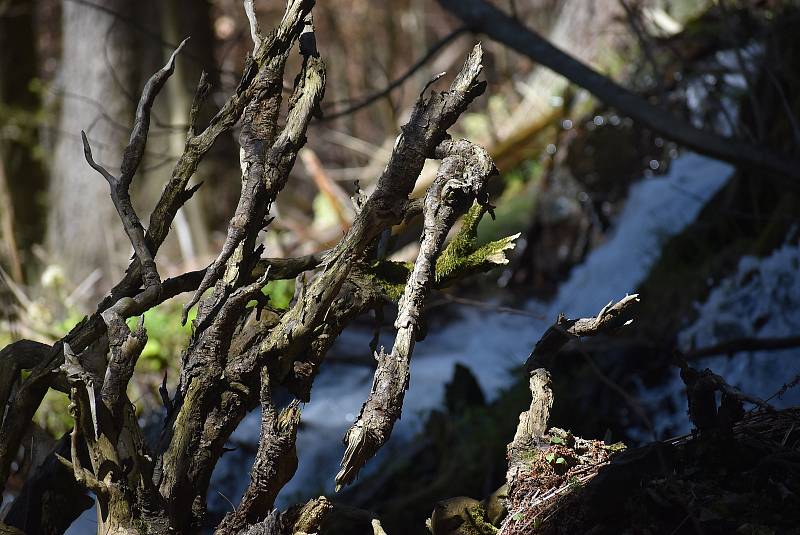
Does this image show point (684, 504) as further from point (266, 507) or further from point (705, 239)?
point (705, 239)

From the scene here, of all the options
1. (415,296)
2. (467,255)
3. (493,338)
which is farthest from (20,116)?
(415,296)

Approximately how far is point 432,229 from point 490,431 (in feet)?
9.46

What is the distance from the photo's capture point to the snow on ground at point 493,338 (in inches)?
218

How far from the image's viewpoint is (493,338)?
717cm

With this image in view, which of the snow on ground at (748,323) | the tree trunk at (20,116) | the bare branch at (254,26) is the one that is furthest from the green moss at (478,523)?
the tree trunk at (20,116)

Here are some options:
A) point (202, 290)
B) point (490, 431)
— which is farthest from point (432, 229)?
point (490, 431)

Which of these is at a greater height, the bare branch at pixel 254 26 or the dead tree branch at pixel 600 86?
the dead tree branch at pixel 600 86

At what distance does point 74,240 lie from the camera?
29.0 ft

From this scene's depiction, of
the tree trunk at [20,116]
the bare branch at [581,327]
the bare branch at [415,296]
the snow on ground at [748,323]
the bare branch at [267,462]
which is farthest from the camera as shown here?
the tree trunk at [20,116]

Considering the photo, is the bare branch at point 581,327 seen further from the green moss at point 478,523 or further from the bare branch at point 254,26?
the bare branch at point 254,26

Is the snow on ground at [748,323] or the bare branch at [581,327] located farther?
the snow on ground at [748,323]

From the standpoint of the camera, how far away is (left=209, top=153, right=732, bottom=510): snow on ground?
5543mm

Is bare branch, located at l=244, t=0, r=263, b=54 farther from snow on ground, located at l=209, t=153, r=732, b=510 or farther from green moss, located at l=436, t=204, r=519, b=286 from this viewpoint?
snow on ground, located at l=209, t=153, r=732, b=510

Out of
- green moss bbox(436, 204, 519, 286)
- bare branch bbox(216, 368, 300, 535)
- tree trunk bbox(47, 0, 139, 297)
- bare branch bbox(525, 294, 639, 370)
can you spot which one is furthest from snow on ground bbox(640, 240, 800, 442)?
tree trunk bbox(47, 0, 139, 297)
